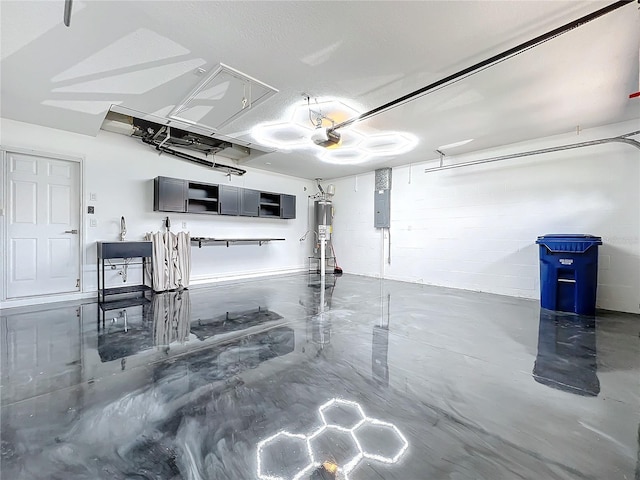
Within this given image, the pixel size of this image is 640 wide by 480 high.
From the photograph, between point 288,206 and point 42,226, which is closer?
point 42,226

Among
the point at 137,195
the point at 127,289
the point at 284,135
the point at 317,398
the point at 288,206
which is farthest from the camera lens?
the point at 288,206

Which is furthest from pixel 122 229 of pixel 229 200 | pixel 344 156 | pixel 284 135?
pixel 344 156

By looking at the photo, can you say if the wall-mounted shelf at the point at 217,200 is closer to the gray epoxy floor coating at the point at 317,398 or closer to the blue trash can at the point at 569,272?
the gray epoxy floor coating at the point at 317,398

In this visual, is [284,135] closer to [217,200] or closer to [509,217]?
[217,200]

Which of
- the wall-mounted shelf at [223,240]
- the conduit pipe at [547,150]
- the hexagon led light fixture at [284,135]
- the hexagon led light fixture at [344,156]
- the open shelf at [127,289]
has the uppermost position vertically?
the hexagon led light fixture at [284,135]

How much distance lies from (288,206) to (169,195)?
280 centimetres

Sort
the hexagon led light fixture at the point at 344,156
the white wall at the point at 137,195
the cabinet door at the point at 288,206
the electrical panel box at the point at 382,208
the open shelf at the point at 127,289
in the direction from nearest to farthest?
1. the white wall at the point at 137,195
2. the open shelf at the point at 127,289
3. the hexagon led light fixture at the point at 344,156
4. the electrical panel box at the point at 382,208
5. the cabinet door at the point at 288,206

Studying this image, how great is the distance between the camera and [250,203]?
20.9ft

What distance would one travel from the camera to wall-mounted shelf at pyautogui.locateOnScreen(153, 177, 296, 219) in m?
5.14

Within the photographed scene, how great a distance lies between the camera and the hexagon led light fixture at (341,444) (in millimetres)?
1271

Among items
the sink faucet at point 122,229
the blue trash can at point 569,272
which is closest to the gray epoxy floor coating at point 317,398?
the blue trash can at point 569,272

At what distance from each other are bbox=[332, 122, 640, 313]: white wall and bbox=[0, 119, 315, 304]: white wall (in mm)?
2766

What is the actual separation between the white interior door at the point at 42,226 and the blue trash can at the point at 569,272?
283 inches

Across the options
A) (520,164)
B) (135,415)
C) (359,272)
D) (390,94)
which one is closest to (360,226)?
(359,272)
